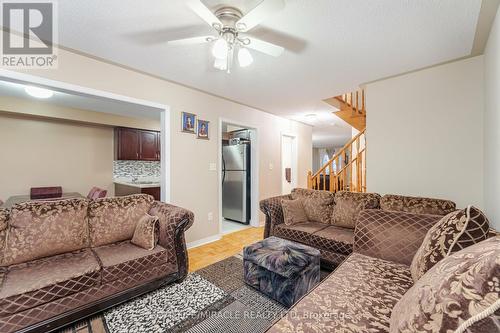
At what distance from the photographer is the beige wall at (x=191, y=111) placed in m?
2.24

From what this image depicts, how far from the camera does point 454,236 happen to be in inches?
42.6

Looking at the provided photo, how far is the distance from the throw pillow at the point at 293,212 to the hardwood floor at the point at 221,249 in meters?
0.87

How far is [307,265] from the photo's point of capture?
5.63 ft

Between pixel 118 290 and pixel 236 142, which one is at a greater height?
pixel 236 142

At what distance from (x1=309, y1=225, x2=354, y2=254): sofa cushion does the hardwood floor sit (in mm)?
1158

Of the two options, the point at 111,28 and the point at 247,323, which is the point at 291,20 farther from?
the point at 247,323

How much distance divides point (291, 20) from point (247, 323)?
2.38 m

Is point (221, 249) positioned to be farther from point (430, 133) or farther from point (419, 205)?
point (430, 133)

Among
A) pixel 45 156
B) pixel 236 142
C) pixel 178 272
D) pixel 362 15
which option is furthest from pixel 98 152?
pixel 362 15

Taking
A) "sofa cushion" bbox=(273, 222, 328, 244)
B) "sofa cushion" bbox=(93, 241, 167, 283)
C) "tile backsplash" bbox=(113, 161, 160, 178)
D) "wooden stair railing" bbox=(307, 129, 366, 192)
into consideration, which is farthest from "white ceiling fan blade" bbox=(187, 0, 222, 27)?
"tile backsplash" bbox=(113, 161, 160, 178)

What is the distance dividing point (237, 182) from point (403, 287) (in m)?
3.47

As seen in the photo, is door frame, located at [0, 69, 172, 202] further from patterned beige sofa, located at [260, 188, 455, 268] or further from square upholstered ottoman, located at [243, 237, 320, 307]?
square upholstered ottoman, located at [243, 237, 320, 307]

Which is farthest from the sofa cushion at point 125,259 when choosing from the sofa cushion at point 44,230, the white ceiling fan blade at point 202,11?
the white ceiling fan blade at point 202,11

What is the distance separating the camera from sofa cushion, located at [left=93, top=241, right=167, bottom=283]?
5.48 feet
